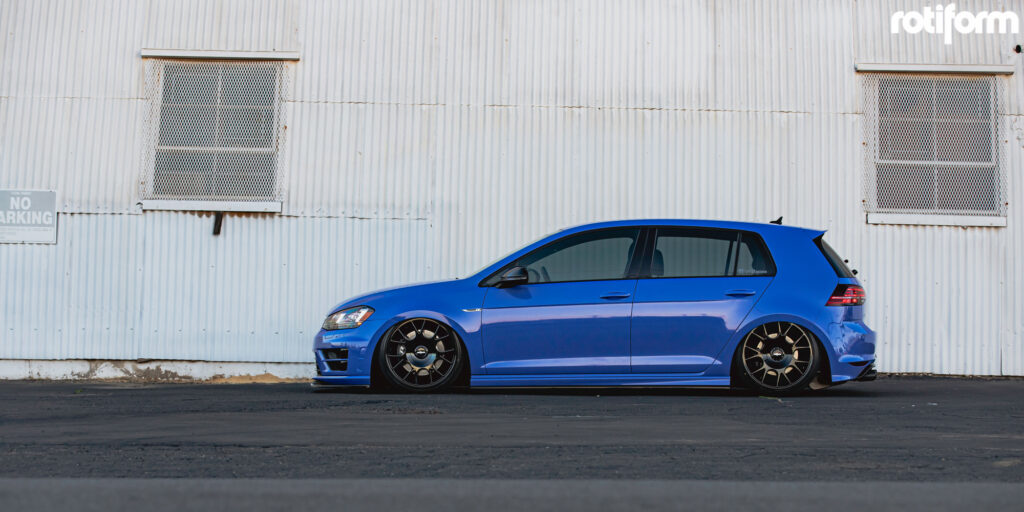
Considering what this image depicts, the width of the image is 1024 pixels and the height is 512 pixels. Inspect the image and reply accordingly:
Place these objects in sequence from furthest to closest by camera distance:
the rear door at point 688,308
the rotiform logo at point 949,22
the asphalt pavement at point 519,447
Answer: the rotiform logo at point 949,22 < the rear door at point 688,308 < the asphalt pavement at point 519,447

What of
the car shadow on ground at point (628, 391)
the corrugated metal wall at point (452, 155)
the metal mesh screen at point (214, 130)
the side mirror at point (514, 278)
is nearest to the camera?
the side mirror at point (514, 278)

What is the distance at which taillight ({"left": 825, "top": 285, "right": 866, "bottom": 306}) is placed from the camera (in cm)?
968

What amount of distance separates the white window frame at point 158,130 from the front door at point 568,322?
416 cm

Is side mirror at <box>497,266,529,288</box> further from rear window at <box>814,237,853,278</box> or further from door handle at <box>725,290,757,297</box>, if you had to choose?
rear window at <box>814,237,853,278</box>

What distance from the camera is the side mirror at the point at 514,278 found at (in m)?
9.70

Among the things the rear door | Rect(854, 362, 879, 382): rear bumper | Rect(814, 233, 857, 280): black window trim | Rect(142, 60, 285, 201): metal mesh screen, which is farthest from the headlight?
Rect(854, 362, 879, 382): rear bumper

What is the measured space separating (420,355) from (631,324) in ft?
5.64

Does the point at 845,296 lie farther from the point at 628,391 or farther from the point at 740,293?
the point at 628,391

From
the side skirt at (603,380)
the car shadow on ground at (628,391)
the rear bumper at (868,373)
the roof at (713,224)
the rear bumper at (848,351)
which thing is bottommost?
the car shadow on ground at (628,391)

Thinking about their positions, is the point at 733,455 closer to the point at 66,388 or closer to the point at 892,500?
the point at 892,500

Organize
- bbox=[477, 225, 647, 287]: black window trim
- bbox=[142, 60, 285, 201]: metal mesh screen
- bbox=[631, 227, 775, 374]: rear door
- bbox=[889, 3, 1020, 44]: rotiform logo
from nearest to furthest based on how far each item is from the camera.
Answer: bbox=[631, 227, 775, 374]: rear door < bbox=[477, 225, 647, 287]: black window trim < bbox=[142, 60, 285, 201]: metal mesh screen < bbox=[889, 3, 1020, 44]: rotiform logo

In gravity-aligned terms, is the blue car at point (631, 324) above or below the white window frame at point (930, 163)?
below

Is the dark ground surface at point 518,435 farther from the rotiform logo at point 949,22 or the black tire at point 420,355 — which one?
the rotiform logo at point 949,22

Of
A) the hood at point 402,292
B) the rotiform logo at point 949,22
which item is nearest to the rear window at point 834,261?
the hood at point 402,292
